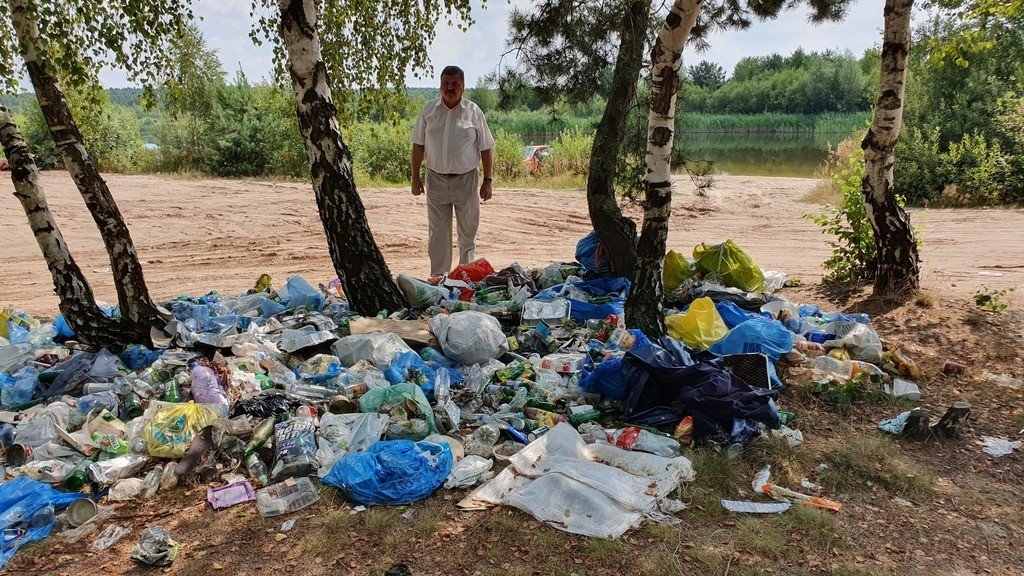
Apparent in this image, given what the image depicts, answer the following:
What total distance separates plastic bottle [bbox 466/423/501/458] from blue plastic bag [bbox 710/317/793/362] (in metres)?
1.70

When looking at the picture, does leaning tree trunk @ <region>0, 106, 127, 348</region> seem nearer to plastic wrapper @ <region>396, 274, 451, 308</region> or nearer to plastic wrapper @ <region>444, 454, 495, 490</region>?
plastic wrapper @ <region>396, 274, 451, 308</region>

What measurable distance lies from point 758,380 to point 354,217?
2.93 meters

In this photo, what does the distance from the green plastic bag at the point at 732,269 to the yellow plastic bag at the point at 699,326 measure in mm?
1031

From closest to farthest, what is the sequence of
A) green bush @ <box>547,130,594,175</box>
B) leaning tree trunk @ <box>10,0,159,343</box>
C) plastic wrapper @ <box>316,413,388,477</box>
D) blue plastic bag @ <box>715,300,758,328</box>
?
plastic wrapper @ <box>316,413,388,477</box> < leaning tree trunk @ <box>10,0,159,343</box> < blue plastic bag @ <box>715,300,758,328</box> < green bush @ <box>547,130,594,175</box>

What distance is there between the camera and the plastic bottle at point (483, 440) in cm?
338

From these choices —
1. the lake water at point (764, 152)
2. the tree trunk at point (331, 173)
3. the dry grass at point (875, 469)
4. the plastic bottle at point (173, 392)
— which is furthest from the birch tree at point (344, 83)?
the lake water at point (764, 152)

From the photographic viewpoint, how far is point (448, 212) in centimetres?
609

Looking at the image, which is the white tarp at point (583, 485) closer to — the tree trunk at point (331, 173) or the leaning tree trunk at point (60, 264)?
the tree trunk at point (331, 173)

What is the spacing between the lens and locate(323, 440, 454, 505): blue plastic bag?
118 inches

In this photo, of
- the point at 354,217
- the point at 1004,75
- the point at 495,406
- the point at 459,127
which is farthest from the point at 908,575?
the point at 1004,75

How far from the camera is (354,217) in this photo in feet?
15.8

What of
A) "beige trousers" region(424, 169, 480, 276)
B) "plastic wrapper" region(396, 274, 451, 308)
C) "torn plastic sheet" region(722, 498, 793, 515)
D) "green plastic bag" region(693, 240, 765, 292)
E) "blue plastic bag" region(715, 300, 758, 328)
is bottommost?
"torn plastic sheet" region(722, 498, 793, 515)

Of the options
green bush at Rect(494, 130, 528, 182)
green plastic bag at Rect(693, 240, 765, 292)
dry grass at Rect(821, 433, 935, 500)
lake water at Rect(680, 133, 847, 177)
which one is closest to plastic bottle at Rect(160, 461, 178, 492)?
dry grass at Rect(821, 433, 935, 500)

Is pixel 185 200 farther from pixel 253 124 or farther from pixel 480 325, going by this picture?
pixel 480 325
